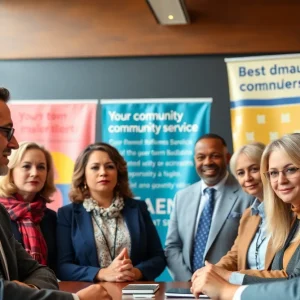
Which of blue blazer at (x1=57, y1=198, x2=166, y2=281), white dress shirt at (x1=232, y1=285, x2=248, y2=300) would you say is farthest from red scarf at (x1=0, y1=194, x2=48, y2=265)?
white dress shirt at (x1=232, y1=285, x2=248, y2=300)

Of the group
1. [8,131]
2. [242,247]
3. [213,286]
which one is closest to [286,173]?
[213,286]

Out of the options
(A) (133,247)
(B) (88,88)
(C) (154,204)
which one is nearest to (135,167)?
(C) (154,204)

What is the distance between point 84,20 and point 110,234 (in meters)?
3.55

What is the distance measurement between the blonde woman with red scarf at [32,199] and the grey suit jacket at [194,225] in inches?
45.7

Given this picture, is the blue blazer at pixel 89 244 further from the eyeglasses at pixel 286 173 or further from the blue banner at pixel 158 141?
the blue banner at pixel 158 141

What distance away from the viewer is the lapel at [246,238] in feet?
13.4

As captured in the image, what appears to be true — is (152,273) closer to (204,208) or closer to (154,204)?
(204,208)

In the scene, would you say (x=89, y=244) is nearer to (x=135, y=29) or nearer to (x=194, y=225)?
(x=194, y=225)

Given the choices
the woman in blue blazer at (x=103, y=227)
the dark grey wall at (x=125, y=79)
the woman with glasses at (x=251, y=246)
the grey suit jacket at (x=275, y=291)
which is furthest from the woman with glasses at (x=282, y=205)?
the dark grey wall at (x=125, y=79)

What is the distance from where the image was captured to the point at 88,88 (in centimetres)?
725

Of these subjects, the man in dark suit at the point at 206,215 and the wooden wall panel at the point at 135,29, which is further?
the wooden wall panel at the point at 135,29

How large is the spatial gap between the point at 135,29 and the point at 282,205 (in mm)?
4188

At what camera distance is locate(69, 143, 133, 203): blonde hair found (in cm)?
485

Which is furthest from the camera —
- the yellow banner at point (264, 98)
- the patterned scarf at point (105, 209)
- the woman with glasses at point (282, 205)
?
the yellow banner at point (264, 98)
